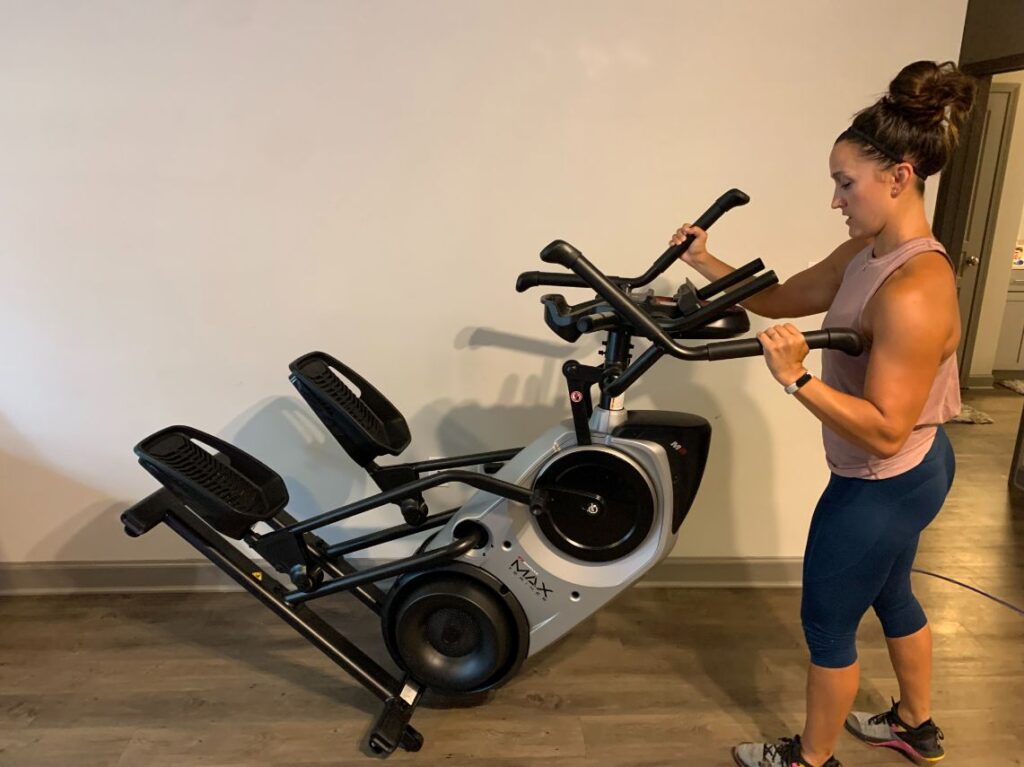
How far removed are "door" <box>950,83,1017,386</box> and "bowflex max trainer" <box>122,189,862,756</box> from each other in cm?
354

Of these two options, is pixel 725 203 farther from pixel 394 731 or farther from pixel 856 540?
pixel 394 731

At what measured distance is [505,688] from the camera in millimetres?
1883

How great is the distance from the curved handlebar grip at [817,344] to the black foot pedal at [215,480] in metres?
0.98

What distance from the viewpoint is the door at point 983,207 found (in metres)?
4.25

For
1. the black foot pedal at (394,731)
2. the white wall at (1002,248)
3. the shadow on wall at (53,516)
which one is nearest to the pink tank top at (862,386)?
the black foot pedal at (394,731)

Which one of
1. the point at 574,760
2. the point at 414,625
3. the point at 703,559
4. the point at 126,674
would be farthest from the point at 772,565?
the point at 126,674

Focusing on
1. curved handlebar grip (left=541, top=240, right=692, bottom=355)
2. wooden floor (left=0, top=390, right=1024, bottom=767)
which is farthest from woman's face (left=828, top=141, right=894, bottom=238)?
wooden floor (left=0, top=390, right=1024, bottom=767)

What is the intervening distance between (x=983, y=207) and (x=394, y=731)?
4.54 m

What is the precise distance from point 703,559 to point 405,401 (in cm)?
108

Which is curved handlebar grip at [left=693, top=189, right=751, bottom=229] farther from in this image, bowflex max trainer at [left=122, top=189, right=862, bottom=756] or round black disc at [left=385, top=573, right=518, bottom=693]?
round black disc at [left=385, top=573, right=518, bottom=693]

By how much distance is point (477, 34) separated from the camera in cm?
184

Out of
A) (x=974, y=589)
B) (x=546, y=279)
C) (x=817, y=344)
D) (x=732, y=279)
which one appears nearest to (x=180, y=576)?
(x=546, y=279)

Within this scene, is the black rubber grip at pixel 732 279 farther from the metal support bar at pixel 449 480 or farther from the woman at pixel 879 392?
the metal support bar at pixel 449 480

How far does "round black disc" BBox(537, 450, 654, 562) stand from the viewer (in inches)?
61.0
